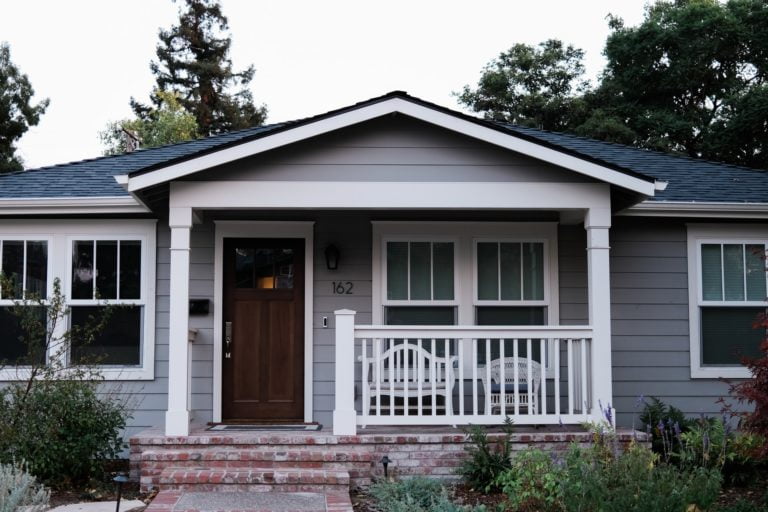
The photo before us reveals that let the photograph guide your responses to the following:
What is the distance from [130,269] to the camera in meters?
8.33

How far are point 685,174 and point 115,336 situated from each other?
22.4 feet

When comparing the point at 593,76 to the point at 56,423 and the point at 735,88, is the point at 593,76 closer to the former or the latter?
the point at 735,88

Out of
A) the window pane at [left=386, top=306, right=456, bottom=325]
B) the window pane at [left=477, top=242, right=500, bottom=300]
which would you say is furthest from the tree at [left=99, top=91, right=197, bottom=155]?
the window pane at [left=477, top=242, right=500, bottom=300]

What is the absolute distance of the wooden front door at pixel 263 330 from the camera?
27.3ft

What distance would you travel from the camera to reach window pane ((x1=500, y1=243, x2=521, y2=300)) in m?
8.40

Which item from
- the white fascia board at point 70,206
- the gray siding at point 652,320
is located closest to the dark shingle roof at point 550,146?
the white fascia board at point 70,206

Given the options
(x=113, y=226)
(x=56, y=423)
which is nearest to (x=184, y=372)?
(x=56, y=423)

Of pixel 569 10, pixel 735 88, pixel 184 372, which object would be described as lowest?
pixel 184 372

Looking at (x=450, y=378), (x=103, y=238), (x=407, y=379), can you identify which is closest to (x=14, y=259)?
(x=103, y=238)

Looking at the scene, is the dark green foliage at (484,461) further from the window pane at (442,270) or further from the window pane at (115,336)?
the window pane at (115,336)

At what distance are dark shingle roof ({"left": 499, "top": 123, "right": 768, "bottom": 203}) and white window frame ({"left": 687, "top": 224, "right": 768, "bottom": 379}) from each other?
1.11ft

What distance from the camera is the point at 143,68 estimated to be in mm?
32094

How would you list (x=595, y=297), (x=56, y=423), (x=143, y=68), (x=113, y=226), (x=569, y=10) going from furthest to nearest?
(x=143, y=68) → (x=569, y=10) → (x=113, y=226) → (x=595, y=297) → (x=56, y=423)

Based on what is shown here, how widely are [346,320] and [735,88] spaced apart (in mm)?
20820
